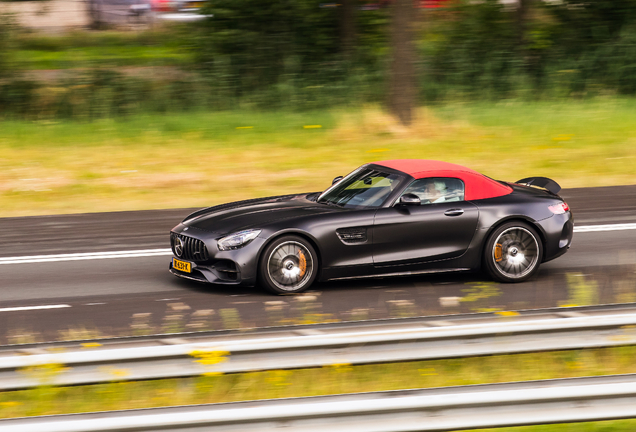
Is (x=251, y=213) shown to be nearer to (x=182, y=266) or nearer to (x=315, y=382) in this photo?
(x=182, y=266)

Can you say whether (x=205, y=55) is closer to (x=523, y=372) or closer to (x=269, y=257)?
(x=269, y=257)

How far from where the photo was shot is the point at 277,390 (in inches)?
220

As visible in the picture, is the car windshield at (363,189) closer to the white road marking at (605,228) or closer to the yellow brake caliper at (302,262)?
the yellow brake caliper at (302,262)

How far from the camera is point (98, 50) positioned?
2377 centimetres

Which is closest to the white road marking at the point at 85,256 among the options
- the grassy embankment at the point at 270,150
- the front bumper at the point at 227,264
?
the front bumper at the point at 227,264

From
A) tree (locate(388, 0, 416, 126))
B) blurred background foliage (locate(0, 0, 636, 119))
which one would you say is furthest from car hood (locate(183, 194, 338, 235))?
blurred background foliage (locate(0, 0, 636, 119))

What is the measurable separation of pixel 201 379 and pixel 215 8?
20.3m

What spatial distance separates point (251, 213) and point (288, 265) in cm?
73

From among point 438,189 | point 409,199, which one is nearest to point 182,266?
point 409,199

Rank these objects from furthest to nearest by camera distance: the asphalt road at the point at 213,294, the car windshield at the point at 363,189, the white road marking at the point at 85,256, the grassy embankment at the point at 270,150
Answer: the grassy embankment at the point at 270,150 → the white road marking at the point at 85,256 → the car windshield at the point at 363,189 → the asphalt road at the point at 213,294

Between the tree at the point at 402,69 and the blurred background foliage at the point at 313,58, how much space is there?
1890 mm

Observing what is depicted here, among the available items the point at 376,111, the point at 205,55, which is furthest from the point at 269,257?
the point at 205,55

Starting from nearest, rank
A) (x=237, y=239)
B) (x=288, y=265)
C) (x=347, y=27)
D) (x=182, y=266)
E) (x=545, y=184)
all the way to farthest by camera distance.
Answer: (x=237, y=239)
(x=288, y=265)
(x=182, y=266)
(x=545, y=184)
(x=347, y=27)

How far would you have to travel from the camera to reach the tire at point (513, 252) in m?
8.66
